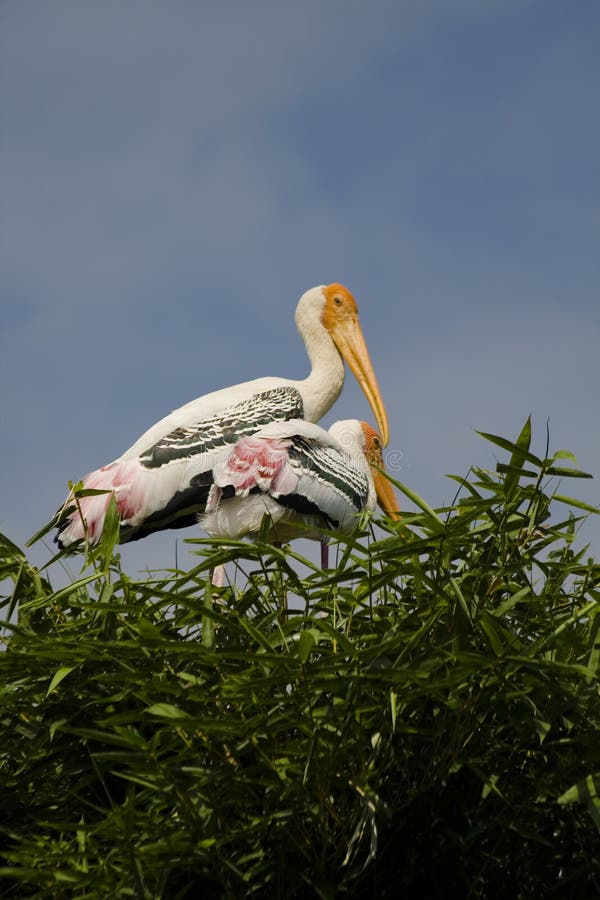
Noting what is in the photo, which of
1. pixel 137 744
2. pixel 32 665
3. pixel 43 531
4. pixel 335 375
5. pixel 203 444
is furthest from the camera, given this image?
pixel 335 375

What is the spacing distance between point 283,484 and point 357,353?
1418 mm

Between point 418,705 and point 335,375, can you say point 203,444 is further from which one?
point 418,705

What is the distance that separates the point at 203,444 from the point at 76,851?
2359 millimetres

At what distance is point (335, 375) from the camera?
15.9 feet

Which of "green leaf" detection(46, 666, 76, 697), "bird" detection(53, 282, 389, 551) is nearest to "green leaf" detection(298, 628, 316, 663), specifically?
"green leaf" detection(46, 666, 76, 697)

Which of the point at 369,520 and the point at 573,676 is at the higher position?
the point at 369,520

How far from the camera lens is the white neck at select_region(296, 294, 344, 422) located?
4.67 meters

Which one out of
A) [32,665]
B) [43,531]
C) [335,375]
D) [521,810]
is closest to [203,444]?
[335,375]

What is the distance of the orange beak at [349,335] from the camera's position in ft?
16.1

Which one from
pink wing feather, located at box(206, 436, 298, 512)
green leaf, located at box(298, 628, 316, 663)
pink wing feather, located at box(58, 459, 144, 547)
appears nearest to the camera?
green leaf, located at box(298, 628, 316, 663)

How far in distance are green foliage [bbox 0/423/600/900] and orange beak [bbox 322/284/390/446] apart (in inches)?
125

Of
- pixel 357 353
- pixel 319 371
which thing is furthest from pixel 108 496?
pixel 357 353

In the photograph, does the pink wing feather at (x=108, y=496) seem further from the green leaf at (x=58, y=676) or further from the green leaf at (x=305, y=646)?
the green leaf at (x=305, y=646)

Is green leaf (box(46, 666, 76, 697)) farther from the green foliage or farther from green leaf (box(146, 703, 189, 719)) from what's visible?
green leaf (box(146, 703, 189, 719))
